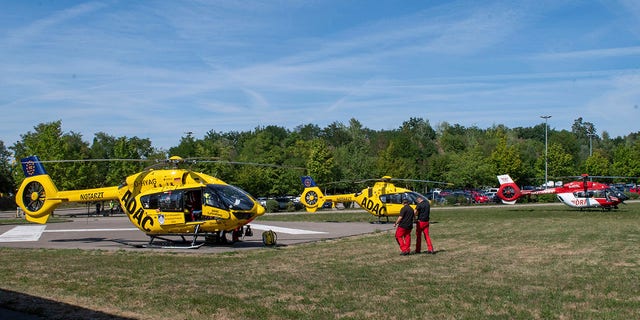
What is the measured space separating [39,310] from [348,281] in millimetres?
5721

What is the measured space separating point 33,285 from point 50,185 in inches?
453

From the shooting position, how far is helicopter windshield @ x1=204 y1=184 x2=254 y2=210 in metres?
19.0

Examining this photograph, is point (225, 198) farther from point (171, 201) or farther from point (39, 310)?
point (39, 310)

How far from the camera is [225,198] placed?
19.1 meters

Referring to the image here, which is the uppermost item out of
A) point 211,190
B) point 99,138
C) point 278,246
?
point 99,138

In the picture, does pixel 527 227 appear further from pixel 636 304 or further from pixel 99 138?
pixel 99 138

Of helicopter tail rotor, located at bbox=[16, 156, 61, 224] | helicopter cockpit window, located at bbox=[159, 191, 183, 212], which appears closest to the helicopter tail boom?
helicopter tail rotor, located at bbox=[16, 156, 61, 224]

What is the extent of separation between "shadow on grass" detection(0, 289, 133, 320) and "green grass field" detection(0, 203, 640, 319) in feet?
0.28

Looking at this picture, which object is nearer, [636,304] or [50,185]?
[636,304]

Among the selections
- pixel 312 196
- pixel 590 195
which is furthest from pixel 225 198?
pixel 590 195

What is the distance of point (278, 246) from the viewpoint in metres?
19.9

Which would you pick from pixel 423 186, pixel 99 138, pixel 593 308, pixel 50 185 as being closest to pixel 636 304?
pixel 593 308

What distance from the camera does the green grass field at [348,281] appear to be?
9203 millimetres

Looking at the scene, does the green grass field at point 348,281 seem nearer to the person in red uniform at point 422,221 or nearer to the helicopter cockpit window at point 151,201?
the person in red uniform at point 422,221
